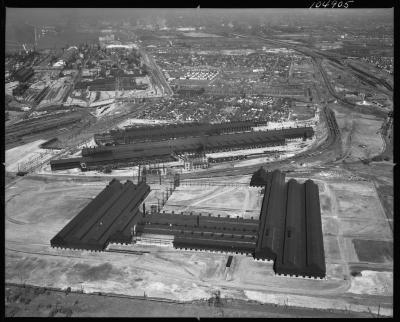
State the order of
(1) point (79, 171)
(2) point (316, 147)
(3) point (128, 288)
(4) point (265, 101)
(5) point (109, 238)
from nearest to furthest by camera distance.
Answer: (3) point (128, 288) < (5) point (109, 238) < (1) point (79, 171) < (2) point (316, 147) < (4) point (265, 101)

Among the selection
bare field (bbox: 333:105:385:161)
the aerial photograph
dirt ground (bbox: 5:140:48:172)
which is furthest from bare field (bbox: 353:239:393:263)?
dirt ground (bbox: 5:140:48:172)

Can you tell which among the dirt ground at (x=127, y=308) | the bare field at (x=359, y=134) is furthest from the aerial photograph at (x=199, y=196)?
the bare field at (x=359, y=134)

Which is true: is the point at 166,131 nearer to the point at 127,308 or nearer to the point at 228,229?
the point at 228,229

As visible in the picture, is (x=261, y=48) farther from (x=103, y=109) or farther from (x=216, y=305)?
(x=216, y=305)

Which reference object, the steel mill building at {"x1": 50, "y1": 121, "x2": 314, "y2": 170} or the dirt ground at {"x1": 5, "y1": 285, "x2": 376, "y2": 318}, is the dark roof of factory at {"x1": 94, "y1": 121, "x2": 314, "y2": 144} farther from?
the dirt ground at {"x1": 5, "y1": 285, "x2": 376, "y2": 318}

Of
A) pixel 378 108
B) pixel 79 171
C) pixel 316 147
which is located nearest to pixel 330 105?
pixel 378 108
